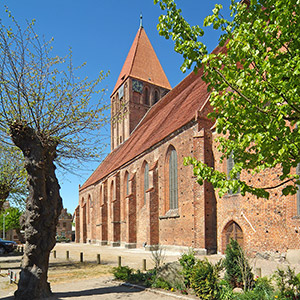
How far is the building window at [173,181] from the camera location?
2236cm

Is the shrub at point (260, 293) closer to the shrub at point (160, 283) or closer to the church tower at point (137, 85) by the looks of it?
the shrub at point (160, 283)

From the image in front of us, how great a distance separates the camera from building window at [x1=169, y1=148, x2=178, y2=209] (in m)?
22.4

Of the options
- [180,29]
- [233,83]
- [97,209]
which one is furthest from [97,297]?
[97,209]

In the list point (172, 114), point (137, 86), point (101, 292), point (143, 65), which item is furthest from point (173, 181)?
point (143, 65)

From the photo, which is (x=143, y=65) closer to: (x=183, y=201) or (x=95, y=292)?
(x=183, y=201)

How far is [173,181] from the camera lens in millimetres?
22734

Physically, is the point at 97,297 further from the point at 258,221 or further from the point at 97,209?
the point at 97,209

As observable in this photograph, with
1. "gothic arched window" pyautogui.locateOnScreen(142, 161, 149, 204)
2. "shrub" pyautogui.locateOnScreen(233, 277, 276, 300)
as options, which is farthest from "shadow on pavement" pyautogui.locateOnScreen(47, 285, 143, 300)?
"gothic arched window" pyautogui.locateOnScreen(142, 161, 149, 204)

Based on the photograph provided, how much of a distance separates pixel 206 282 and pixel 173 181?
1514cm

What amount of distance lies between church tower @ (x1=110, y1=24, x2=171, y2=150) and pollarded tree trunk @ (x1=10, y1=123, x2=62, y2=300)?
31.9 metres

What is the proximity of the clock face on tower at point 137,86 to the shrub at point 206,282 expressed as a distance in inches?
1444

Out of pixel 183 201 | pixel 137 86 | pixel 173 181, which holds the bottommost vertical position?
pixel 183 201

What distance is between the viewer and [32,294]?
8281 millimetres

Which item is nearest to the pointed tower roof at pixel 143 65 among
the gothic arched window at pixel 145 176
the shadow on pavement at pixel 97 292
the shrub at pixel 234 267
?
the gothic arched window at pixel 145 176
